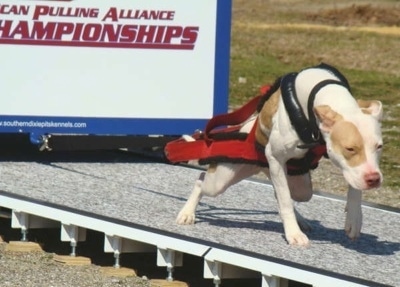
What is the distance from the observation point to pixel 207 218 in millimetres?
9219

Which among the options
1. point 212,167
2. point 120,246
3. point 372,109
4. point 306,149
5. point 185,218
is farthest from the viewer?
point 185,218

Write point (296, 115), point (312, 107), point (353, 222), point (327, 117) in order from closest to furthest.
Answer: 1. point (327, 117)
2. point (312, 107)
3. point (296, 115)
4. point (353, 222)

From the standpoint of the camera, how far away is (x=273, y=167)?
8141mm

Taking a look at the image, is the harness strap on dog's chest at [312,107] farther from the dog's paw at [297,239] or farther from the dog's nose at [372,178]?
the dog's paw at [297,239]

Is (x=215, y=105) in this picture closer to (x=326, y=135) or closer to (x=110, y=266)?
(x=110, y=266)

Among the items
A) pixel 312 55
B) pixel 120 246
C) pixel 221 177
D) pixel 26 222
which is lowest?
pixel 120 246

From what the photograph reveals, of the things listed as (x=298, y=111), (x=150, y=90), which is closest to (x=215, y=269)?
(x=298, y=111)

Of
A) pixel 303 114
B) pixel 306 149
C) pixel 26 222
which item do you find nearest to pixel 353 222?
pixel 306 149

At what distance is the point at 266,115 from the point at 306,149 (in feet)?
1.40

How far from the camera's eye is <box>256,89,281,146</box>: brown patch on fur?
322 inches

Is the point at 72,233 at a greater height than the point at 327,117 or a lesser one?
lesser

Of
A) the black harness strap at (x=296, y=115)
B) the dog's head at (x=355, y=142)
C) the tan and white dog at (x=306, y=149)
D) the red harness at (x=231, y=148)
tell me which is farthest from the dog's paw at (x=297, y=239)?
the dog's head at (x=355, y=142)

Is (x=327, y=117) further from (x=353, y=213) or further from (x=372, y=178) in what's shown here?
(x=353, y=213)

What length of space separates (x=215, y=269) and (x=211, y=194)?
710 mm
